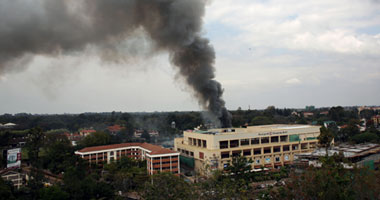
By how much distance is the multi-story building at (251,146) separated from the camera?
34.9 m

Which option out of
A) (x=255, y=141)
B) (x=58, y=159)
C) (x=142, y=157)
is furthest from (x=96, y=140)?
(x=255, y=141)

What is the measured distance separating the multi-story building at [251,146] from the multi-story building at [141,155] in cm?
385

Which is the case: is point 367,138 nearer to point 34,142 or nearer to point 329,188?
point 329,188

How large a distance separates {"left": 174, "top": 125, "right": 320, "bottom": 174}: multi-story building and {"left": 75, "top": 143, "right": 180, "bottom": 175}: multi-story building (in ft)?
12.6

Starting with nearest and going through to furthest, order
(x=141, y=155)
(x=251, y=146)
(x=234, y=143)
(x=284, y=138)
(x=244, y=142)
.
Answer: (x=234, y=143)
(x=251, y=146)
(x=244, y=142)
(x=284, y=138)
(x=141, y=155)

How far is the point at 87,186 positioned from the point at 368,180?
810 inches

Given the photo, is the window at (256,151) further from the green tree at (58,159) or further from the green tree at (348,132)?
the green tree at (348,132)

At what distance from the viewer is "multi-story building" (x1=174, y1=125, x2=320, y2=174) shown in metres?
34.9

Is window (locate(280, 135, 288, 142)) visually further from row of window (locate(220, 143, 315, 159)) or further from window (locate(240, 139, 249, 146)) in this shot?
window (locate(240, 139, 249, 146))

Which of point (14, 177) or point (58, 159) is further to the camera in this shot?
point (58, 159)

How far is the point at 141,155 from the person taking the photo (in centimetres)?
4050

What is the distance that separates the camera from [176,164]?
33562 millimetres

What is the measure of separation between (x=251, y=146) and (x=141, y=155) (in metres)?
14.9

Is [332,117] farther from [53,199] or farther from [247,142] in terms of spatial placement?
[53,199]
